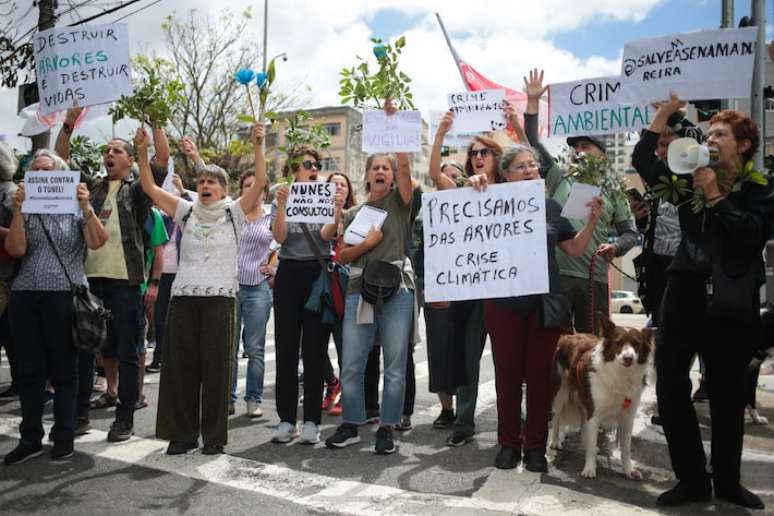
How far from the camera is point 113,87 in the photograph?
5.61 metres

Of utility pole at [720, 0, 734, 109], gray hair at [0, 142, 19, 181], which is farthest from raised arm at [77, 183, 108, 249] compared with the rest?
utility pole at [720, 0, 734, 109]

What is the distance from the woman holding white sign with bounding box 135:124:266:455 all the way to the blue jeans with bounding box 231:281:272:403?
4.14 ft

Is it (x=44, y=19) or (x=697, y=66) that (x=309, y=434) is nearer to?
(x=697, y=66)

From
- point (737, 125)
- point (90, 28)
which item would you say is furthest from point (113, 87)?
point (737, 125)

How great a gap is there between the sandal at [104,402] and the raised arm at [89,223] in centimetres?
215

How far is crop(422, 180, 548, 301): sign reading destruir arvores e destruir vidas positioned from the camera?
451cm

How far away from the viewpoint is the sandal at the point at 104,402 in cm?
668

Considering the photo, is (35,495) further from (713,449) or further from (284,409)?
(713,449)

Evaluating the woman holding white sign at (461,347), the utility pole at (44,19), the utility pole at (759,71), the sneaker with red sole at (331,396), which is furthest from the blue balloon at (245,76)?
the utility pole at (44,19)

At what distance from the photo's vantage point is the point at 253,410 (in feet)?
21.5

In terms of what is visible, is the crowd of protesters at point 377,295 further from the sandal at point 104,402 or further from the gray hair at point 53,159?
the sandal at point 104,402

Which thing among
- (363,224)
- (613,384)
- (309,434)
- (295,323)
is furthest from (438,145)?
(309,434)

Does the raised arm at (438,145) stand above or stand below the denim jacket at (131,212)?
above

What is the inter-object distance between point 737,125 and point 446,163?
2.92 metres
